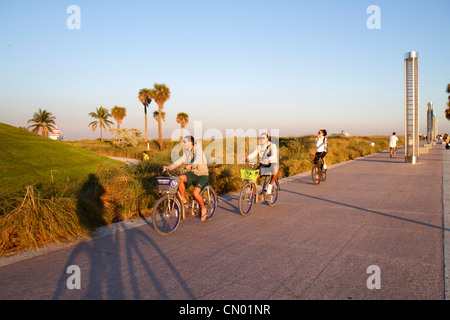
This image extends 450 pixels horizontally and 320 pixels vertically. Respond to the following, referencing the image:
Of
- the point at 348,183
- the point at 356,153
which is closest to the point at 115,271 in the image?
the point at 348,183

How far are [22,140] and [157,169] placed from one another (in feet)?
14.2

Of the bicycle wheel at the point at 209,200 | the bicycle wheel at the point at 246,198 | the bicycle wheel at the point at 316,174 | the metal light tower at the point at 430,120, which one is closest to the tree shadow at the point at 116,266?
the bicycle wheel at the point at 209,200

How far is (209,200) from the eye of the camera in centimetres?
683

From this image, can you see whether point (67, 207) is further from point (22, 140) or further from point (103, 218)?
point (22, 140)

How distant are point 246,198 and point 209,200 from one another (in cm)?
106

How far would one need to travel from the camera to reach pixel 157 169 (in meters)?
9.60

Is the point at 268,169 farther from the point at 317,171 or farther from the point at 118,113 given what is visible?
the point at 118,113

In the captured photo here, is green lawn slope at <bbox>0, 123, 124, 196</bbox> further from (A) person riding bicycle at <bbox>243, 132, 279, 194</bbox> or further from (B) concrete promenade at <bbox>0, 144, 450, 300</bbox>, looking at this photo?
(A) person riding bicycle at <bbox>243, 132, 279, 194</bbox>

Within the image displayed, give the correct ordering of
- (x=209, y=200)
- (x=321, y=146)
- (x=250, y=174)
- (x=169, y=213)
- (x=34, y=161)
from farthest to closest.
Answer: (x=321, y=146)
(x=34, y=161)
(x=250, y=174)
(x=209, y=200)
(x=169, y=213)

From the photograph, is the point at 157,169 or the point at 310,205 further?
the point at 157,169

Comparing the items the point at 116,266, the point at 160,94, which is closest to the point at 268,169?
the point at 116,266

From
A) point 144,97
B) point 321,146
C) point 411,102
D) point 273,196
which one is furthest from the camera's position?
point 144,97

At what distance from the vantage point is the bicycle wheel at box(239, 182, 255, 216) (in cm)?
734
